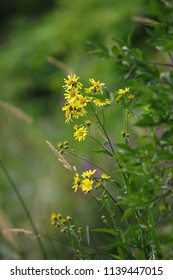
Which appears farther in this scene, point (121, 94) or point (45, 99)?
point (45, 99)

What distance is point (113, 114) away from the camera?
16.3ft

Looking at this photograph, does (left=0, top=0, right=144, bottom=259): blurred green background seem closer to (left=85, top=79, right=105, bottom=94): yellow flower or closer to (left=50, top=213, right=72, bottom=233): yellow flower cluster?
(left=50, top=213, right=72, bottom=233): yellow flower cluster

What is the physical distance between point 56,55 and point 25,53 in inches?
15.2

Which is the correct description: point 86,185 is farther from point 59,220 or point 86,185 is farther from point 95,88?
point 95,88

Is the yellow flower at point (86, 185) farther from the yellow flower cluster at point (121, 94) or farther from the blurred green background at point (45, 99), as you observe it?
the blurred green background at point (45, 99)

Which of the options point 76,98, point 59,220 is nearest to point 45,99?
point 59,220

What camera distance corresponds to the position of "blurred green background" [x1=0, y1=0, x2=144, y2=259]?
161 inches

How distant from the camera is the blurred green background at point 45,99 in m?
4.09

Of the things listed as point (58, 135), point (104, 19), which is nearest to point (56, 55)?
point (104, 19)

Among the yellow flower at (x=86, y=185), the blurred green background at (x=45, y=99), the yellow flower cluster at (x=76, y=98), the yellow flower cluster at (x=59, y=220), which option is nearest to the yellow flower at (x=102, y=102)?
the yellow flower cluster at (x=76, y=98)

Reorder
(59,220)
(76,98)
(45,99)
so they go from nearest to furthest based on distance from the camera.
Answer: (76,98) < (59,220) < (45,99)

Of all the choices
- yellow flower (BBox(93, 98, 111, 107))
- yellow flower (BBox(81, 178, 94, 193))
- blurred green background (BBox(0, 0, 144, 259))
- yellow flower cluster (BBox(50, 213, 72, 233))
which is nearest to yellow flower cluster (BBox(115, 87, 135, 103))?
yellow flower (BBox(93, 98, 111, 107))

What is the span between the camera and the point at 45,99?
7.35 meters
